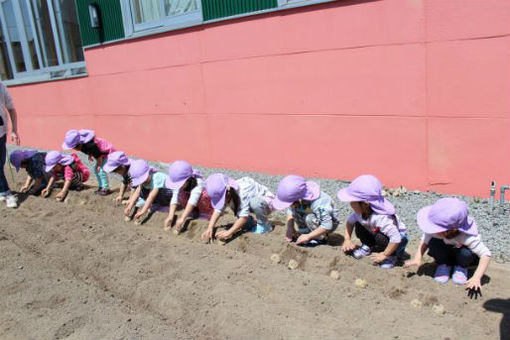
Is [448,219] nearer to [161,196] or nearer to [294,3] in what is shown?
[161,196]

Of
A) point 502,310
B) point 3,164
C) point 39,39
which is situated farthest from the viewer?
point 39,39

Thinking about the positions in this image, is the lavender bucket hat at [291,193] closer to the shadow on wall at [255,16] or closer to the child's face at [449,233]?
the child's face at [449,233]

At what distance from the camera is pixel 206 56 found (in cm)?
729

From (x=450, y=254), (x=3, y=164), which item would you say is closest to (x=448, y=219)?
(x=450, y=254)

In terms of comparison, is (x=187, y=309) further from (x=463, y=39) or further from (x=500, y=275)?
(x=463, y=39)

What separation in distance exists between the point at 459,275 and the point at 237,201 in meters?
2.16

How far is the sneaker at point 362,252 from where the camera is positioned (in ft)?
13.1

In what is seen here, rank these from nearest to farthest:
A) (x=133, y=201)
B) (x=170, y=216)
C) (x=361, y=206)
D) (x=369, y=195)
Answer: (x=369, y=195) < (x=361, y=206) < (x=170, y=216) < (x=133, y=201)

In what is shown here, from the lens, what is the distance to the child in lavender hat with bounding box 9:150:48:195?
22.7 feet

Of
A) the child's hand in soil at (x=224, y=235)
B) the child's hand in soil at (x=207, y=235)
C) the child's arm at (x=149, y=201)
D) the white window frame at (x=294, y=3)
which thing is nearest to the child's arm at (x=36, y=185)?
the child's arm at (x=149, y=201)

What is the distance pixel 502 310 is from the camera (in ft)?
10.3

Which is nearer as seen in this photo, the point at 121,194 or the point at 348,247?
the point at 348,247

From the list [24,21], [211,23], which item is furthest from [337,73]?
[24,21]

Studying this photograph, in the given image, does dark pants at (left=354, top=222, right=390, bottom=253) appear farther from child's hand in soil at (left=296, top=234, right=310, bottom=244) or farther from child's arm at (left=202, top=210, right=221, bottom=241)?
child's arm at (left=202, top=210, right=221, bottom=241)
